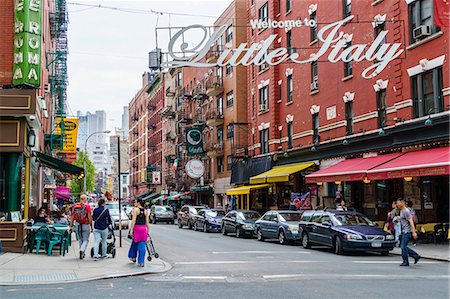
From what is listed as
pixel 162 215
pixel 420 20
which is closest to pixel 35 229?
pixel 420 20

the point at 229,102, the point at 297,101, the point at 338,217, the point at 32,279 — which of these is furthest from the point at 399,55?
the point at 229,102

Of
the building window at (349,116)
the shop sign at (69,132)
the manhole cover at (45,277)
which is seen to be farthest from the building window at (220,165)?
the manhole cover at (45,277)

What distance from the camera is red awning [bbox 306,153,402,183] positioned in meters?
24.5

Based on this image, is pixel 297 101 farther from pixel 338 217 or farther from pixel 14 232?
pixel 14 232

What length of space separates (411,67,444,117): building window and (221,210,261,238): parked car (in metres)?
9.60

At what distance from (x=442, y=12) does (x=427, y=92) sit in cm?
430

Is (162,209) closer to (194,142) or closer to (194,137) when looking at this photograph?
(194,142)

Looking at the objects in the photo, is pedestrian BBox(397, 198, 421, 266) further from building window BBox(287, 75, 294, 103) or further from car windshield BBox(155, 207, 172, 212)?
car windshield BBox(155, 207, 172, 212)

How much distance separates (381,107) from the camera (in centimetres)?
2695

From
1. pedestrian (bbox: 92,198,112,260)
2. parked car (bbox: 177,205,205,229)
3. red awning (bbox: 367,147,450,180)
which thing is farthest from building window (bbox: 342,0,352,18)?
pedestrian (bbox: 92,198,112,260)

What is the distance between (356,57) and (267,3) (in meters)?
19.2

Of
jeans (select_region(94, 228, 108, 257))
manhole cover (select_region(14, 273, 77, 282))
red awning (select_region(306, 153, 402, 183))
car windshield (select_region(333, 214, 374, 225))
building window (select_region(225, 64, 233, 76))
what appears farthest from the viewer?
building window (select_region(225, 64, 233, 76))

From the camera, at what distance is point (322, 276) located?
13.1m

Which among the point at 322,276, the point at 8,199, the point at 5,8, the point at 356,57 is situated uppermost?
the point at 5,8
